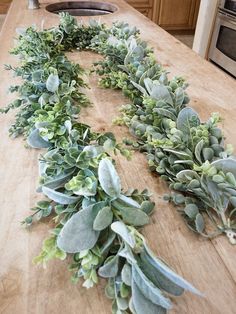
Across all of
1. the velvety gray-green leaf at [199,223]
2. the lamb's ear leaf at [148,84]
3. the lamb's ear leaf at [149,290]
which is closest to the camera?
the lamb's ear leaf at [149,290]

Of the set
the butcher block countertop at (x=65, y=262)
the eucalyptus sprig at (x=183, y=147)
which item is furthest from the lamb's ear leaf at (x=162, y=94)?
the butcher block countertop at (x=65, y=262)

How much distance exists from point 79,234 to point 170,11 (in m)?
4.10

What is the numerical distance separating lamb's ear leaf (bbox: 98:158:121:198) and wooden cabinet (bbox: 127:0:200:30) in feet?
12.5

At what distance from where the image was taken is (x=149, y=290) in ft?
1.00

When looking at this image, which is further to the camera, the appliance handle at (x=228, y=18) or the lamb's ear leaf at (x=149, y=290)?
the appliance handle at (x=228, y=18)

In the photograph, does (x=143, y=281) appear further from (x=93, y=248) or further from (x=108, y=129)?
(x=108, y=129)

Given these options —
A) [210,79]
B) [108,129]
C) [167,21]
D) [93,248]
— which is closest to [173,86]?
[108,129]

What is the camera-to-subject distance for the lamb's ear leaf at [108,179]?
380 millimetres

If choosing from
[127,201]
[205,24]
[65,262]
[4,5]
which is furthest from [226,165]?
[4,5]

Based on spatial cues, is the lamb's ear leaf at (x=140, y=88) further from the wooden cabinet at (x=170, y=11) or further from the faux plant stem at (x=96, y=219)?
the wooden cabinet at (x=170, y=11)

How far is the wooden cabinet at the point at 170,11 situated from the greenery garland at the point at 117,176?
3409 millimetres

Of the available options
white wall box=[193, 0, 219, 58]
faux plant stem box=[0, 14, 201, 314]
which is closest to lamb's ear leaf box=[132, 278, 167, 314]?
faux plant stem box=[0, 14, 201, 314]

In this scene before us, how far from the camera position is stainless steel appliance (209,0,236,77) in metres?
2.43

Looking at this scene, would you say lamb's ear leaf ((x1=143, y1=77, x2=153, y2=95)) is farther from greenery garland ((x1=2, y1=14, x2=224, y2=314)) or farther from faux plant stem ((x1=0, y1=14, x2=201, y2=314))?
faux plant stem ((x1=0, y1=14, x2=201, y2=314))
